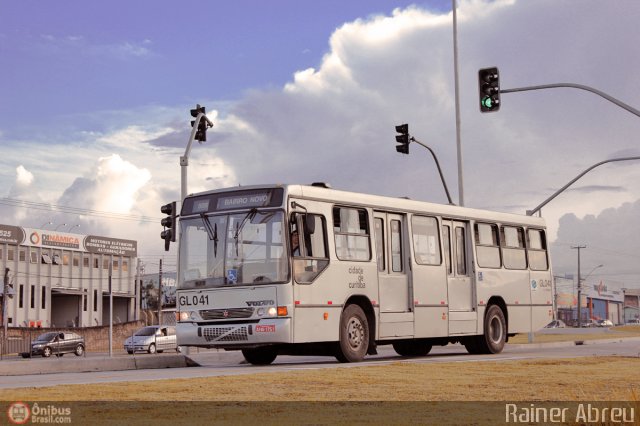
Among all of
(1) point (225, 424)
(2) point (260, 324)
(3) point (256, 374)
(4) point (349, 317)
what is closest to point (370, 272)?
(4) point (349, 317)

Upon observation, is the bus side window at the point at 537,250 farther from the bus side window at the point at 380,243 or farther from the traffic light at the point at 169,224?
the traffic light at the point at 169,224

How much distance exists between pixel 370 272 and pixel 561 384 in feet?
26.1

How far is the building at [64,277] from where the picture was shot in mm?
87188

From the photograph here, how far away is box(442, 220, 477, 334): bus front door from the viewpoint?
23.2 metres

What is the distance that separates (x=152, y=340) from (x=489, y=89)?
28.3 meters

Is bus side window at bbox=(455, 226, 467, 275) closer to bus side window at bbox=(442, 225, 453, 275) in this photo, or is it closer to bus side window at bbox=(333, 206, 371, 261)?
bus side window at bbox=(442, 225, 453, 275)

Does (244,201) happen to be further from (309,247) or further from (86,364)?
(86,364)

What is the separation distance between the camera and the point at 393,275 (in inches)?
835

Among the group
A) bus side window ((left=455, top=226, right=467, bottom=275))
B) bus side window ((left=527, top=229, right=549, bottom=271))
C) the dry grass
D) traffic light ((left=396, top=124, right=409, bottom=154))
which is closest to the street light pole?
traffic light ((left=396, top=124, right=409, bottom=154))

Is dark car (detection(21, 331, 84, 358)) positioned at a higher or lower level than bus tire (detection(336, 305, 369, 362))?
lower

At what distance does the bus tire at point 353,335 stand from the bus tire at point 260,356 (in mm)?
1605

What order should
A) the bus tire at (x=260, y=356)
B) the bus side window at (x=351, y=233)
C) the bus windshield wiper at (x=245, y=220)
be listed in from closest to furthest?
the bus windshield wiper at (x=245, y=220), the bus side window at (x=351, y=233), the bus tire at (x=260, y=356)

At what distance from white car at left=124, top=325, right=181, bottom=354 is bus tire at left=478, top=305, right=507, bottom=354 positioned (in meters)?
28.4

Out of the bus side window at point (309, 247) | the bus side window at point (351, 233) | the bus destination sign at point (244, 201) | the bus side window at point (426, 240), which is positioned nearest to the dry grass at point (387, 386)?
the bus side window at point (309, 247)
